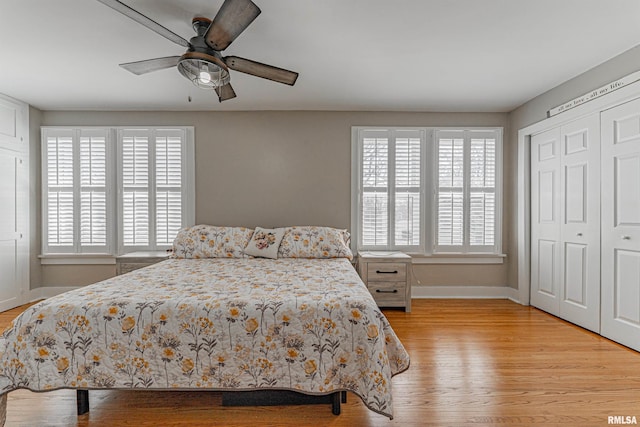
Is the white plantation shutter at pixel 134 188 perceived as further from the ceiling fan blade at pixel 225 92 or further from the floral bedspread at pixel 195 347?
the floral bedspread at pixel 195 347

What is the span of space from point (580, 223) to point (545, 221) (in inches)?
20.7

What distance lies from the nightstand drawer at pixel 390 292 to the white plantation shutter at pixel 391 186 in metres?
0.63

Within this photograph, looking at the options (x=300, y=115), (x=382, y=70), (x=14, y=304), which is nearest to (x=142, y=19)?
(x=382, y=70)

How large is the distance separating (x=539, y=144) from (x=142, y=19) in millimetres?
4135

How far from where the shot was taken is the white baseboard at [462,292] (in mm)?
4500

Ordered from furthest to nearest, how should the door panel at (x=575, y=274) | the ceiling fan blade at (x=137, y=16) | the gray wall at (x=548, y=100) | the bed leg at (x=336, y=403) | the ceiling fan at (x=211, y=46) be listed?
the door panel at (x=575, y=274)
the gray wall at (x=548, y=100)
the bed leg at (x=336, y=403)
the ceiling fan at (x=211, y=46)
the ceiling fan blade at (x=137, y=16)

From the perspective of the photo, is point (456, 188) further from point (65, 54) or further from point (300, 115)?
point (65, 54)

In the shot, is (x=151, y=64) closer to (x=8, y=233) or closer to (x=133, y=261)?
(x=133, y=261)

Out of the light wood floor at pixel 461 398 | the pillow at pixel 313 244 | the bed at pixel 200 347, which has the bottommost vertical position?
the light wood floor at pixel 461 398

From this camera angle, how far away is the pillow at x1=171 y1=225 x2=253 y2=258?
373cm

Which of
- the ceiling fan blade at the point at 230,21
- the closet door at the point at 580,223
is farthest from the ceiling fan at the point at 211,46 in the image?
the closet door at the point at 580,223

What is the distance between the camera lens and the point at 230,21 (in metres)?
1.89

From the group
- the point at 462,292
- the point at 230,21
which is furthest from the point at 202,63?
the point at 462,292

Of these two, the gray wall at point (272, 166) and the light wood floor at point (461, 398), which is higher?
the gray wall at point (272, 166)
